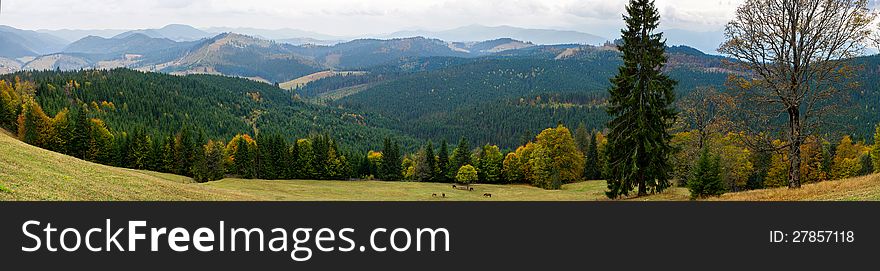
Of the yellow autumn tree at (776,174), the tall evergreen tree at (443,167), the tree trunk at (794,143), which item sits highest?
the tree trunk at (794,143)

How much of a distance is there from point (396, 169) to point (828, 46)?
70.8 metres

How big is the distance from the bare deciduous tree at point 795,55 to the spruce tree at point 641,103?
4.75m

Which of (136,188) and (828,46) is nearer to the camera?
(828,46)

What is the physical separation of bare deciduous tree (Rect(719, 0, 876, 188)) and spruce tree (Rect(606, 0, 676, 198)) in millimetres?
4747

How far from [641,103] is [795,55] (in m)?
8.30

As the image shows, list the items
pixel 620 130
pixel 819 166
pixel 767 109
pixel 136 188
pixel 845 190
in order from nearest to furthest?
1. pixel 845 190
2. pixel 767 109
3. pixel 136 188
4. pixel 620 130
5. pixel 819 166

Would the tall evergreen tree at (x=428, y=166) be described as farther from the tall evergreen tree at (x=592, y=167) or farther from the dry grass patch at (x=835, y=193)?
the dry grass patch at (x=835, y=193)

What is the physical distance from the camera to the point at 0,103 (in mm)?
85312

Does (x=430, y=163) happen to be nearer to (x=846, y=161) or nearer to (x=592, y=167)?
(x=592, y=167)

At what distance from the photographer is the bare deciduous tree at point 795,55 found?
25.2m

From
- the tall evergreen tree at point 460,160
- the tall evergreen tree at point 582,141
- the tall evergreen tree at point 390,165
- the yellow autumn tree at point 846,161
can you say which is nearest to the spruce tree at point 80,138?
the tall evergreen tree at point 390,165

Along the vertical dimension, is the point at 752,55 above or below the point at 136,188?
above

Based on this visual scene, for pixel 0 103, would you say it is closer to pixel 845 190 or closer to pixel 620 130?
pixel 620 130

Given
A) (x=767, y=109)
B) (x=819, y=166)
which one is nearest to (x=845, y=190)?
(x=767, y=109)
